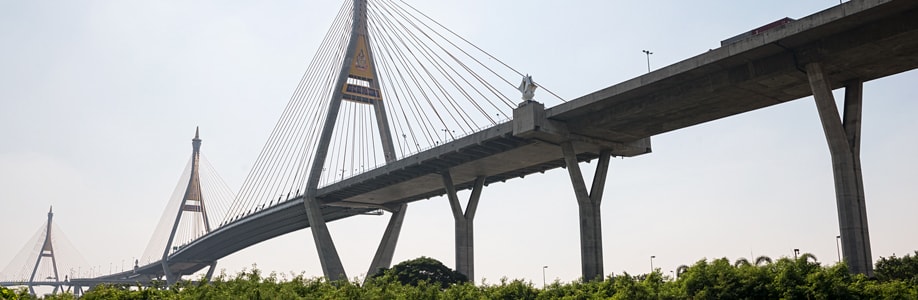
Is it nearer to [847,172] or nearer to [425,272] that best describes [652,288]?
[847,172]

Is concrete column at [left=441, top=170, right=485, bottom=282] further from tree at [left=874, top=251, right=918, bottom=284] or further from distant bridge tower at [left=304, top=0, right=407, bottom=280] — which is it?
tree at [left=874, top=251, right=918, bottom=284]

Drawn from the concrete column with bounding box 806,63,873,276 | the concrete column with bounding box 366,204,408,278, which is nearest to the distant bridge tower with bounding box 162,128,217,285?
the concrete column with bounding box 366,204,408,278

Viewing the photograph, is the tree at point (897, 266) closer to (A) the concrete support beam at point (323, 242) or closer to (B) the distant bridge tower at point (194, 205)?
(A) the concrete support beam at point (323, 242)

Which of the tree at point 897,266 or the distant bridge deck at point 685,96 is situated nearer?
the distant bridge deck at point 685,96

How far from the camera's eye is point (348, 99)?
84.9 meters

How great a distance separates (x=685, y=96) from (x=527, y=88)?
1197 centimetres

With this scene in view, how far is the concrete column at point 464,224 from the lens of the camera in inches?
2771

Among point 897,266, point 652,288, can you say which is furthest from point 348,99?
point 652,288

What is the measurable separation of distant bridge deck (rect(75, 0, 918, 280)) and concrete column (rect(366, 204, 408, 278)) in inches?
384

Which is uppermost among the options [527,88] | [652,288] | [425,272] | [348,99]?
[348,99]

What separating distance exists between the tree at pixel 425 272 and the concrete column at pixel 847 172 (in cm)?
3248

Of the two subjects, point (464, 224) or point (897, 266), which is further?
point (464, 224)

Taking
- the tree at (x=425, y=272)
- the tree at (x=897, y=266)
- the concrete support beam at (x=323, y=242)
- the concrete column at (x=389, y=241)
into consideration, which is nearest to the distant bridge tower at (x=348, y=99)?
the concrete support beam at (x=323, y=242)

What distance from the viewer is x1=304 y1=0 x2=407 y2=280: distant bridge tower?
8188cm
